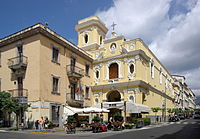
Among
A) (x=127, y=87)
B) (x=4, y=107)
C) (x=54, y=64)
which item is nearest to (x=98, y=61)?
(x=127, y=87)

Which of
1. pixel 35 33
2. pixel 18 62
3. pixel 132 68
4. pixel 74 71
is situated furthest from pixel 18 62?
pixel 132 68

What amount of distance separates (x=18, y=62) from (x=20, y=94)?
354cm

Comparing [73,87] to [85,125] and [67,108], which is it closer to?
[67,108]

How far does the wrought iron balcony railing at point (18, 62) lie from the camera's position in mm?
21562

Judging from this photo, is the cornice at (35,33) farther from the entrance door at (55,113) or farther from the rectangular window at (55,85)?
the entrance door at (55,113)

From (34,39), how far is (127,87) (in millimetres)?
13351

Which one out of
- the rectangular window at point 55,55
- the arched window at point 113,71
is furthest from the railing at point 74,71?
the arched window at point 113,71

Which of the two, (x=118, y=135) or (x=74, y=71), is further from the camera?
(x=74, y=71)

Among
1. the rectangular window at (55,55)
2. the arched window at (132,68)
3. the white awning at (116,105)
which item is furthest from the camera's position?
the arched window at (132,68)

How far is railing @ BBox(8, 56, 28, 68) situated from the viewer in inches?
853

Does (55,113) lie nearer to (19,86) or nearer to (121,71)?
(19,86)

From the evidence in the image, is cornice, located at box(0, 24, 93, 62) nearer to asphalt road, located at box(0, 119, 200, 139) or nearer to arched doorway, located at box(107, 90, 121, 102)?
arched doorway, located at box(107, 90, 121, 102)

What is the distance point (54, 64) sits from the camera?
23047 millimetres

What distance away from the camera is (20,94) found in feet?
→ 70.1
